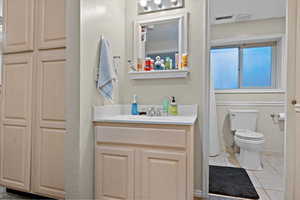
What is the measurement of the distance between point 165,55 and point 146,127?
93 cm

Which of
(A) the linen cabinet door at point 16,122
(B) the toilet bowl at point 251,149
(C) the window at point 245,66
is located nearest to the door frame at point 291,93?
(B) the toilet bowl at point 251,149

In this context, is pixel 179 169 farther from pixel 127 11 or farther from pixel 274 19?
pixel 274 19

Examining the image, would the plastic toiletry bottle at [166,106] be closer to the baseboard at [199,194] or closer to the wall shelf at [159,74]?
the wall shelf at [159,74]

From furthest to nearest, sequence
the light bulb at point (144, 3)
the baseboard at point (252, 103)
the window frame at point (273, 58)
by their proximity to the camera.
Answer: the window frame at point (273, 58), the baseboard at point (252, 103), the light bulb at point (144, 3)

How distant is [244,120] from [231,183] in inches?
55.6

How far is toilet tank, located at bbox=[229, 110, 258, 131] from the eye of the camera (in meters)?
3.33

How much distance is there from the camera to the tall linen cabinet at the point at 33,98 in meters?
1.77

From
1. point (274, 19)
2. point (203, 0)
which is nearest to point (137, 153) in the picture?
point (203, 0)

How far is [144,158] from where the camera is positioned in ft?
5.19

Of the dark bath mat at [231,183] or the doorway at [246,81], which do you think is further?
the doorway at [246,81]

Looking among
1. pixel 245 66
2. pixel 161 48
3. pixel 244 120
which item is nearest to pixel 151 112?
pixel 161 48

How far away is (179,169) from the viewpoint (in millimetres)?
1495

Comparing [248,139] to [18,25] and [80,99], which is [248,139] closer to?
[80,99]

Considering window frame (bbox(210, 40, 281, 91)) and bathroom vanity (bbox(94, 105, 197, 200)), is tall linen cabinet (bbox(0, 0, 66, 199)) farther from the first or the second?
window frame (bbox(210, 40, 281, 91))
